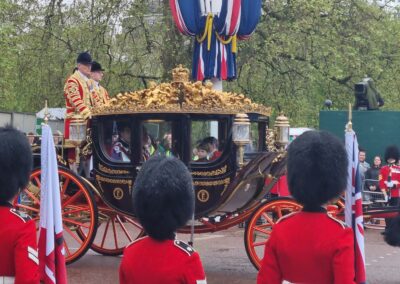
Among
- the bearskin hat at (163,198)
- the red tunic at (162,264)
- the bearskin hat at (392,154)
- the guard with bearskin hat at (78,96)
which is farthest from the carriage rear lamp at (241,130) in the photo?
the bearskin hat at (392,154)

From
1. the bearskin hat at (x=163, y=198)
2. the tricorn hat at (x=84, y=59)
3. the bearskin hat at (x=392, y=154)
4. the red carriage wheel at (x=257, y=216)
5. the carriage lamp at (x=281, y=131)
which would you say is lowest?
the red carriage wheel at (x=257, y=216)

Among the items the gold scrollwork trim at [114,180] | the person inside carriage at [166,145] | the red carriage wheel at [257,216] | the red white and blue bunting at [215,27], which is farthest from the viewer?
the red white and blue bunting at [215,27]

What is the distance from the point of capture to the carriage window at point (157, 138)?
814cm

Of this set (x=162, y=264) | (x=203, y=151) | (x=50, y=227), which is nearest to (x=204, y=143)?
(x=203, y=151)

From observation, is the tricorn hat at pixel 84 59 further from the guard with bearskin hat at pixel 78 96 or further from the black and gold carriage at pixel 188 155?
the black and gold carriage at pixel 188 155

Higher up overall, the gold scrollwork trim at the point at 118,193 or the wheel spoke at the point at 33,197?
the gold scrollwork trim at the point at 118,193

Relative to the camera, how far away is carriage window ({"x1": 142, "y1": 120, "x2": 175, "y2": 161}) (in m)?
8.14

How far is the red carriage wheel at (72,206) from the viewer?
834 centimetres

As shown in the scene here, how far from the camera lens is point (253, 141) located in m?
8.62

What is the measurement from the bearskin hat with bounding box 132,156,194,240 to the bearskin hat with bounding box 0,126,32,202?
3.06 ft

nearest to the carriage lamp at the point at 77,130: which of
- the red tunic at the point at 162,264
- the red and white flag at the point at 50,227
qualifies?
the red and white flag at the point at 50,227

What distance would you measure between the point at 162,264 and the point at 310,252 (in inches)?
28.3

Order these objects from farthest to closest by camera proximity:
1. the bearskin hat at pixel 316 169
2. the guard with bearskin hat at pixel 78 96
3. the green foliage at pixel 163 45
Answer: the green foliage at pixel 163 45, the guard with bearskin hat at pixel 78 96, the bearskin hat at pixel 316 169

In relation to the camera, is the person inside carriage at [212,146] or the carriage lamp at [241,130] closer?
the carriage lamp at [241,130]
